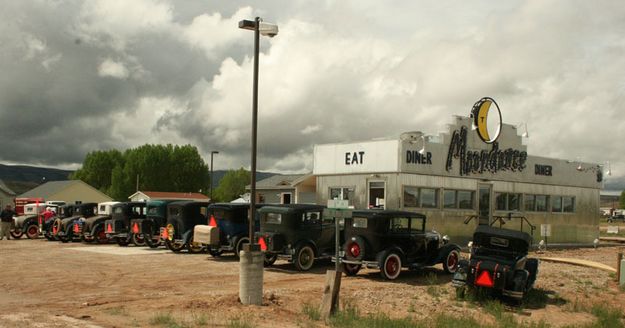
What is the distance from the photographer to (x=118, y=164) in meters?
97.1

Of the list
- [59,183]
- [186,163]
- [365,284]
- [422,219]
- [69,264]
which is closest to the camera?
[365,284]

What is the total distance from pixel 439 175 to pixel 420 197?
57.6 inches

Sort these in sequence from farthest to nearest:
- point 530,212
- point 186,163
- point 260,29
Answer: point 186,163
point 530,212
point 260,29

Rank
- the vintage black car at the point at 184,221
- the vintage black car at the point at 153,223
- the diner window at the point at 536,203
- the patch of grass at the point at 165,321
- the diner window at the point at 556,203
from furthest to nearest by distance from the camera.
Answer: the diner window at the point at 556,203 → the diner window at the point at 536,203 → the vintage black car at the point at 153,223 → the vintage black car at the point at 184,221 → the patch of grass at the point at 165,321

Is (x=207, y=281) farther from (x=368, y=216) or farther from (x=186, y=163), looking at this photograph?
(x=186, y=163)

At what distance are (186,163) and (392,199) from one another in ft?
237

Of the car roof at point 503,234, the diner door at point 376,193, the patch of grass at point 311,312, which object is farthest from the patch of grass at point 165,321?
the diner door at point 376,193

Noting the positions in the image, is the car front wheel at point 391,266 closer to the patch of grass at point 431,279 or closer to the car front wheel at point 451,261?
the patch of grass at point 431,279

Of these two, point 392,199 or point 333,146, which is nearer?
point 392,199

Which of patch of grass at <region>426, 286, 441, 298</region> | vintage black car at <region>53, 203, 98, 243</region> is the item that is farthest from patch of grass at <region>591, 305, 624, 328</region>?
vintage black car at <region>53, 203, 98, 243</region>

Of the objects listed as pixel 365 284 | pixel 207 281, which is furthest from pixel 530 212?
pixel 207 281

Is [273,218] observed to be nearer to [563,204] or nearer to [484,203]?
Result: [484,203]

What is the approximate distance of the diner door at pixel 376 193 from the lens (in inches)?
1053

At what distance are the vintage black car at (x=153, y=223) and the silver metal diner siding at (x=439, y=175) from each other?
701 cm
